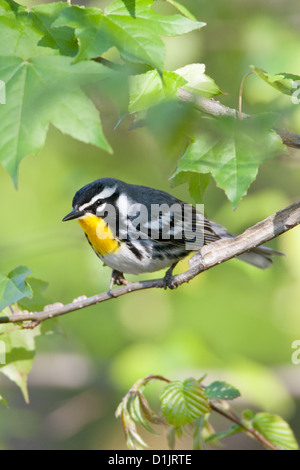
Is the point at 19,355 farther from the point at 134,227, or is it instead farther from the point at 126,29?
the point at 126,29

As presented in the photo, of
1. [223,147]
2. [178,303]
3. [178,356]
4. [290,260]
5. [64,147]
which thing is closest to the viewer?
[223,147]

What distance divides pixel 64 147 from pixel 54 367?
196cm

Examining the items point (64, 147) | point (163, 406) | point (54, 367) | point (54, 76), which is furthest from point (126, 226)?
point (64, 147)

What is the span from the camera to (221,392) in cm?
192

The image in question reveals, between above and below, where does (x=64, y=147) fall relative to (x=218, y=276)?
above

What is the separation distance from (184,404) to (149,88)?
102cm

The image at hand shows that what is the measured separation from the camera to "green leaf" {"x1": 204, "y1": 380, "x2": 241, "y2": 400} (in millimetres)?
1886

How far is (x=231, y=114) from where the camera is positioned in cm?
166

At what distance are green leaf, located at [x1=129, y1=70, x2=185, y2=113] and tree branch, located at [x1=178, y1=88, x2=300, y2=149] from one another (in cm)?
5

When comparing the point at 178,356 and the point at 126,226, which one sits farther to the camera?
the point at 178,356

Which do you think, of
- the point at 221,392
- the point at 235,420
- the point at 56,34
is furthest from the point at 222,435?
the point at 56,34

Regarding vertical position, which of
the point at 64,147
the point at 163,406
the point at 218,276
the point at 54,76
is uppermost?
the point at 64,147

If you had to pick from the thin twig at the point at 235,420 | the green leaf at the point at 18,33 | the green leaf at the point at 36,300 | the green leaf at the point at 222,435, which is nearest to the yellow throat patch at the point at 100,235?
the green leaf at the point at 36,300

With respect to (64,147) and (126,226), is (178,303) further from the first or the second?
(126,226)
